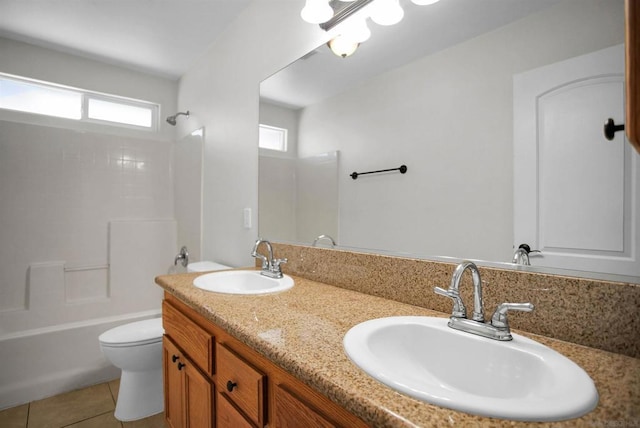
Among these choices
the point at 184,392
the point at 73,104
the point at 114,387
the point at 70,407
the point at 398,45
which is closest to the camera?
Result: the point at 398,45

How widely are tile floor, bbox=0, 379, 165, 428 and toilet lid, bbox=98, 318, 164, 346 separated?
493mm

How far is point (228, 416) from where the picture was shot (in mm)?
979

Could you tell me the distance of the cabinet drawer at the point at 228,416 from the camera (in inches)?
35.3

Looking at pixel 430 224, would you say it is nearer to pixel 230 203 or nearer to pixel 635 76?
pixel 635 76

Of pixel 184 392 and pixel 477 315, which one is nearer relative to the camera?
pixel 477 315

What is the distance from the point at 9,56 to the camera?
7.70 ft

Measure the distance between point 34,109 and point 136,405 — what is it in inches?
92.4

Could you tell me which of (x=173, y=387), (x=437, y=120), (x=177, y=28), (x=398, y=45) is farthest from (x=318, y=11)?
(x=173, y=387)

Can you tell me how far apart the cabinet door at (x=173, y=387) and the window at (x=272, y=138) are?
1.13 meters

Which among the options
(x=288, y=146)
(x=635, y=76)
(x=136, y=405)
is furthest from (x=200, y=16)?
(x=136, y=405)

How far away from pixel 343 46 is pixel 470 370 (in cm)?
131

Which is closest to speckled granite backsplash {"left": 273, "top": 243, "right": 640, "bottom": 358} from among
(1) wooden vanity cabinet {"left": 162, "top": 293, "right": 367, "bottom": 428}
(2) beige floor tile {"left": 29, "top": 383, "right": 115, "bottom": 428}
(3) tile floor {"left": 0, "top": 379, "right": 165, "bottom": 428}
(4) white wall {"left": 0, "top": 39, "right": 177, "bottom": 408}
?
(1) wooden vanity cabinet {"left": 162, "top": 293, "right": 367, "bottom": 428}

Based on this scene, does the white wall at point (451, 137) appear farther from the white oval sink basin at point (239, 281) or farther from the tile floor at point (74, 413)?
the tile floor at point (74, 413)

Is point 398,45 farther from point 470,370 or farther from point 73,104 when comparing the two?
point 73,104
